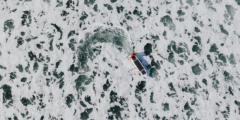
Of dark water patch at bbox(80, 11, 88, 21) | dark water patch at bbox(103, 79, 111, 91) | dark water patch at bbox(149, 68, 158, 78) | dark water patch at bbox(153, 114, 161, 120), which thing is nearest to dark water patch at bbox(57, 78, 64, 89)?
dark water patch at bbox(103, 79, 111, 91)

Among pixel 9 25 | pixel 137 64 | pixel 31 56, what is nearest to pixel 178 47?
pixel 137 64

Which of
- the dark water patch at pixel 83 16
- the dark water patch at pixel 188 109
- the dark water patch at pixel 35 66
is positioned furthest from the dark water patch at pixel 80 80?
the dark water patch at pixel 188 109

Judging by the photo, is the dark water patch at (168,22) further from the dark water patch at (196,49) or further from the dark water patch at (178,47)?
the dark water patch at (196,49)

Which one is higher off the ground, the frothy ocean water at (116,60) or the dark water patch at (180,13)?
the dark water patch at (180,13)

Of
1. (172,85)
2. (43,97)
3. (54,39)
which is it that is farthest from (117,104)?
(54,39)

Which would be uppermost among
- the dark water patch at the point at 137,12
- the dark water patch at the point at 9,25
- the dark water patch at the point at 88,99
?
the dark water patch at the point at 137,12

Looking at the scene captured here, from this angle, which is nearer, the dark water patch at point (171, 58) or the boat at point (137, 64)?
the boat at point (137, 64)

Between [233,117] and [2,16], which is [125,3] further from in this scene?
[233,117]

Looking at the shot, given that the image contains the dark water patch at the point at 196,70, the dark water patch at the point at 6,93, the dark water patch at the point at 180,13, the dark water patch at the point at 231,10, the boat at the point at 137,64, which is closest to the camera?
the dark water patch at the point at 6,93
